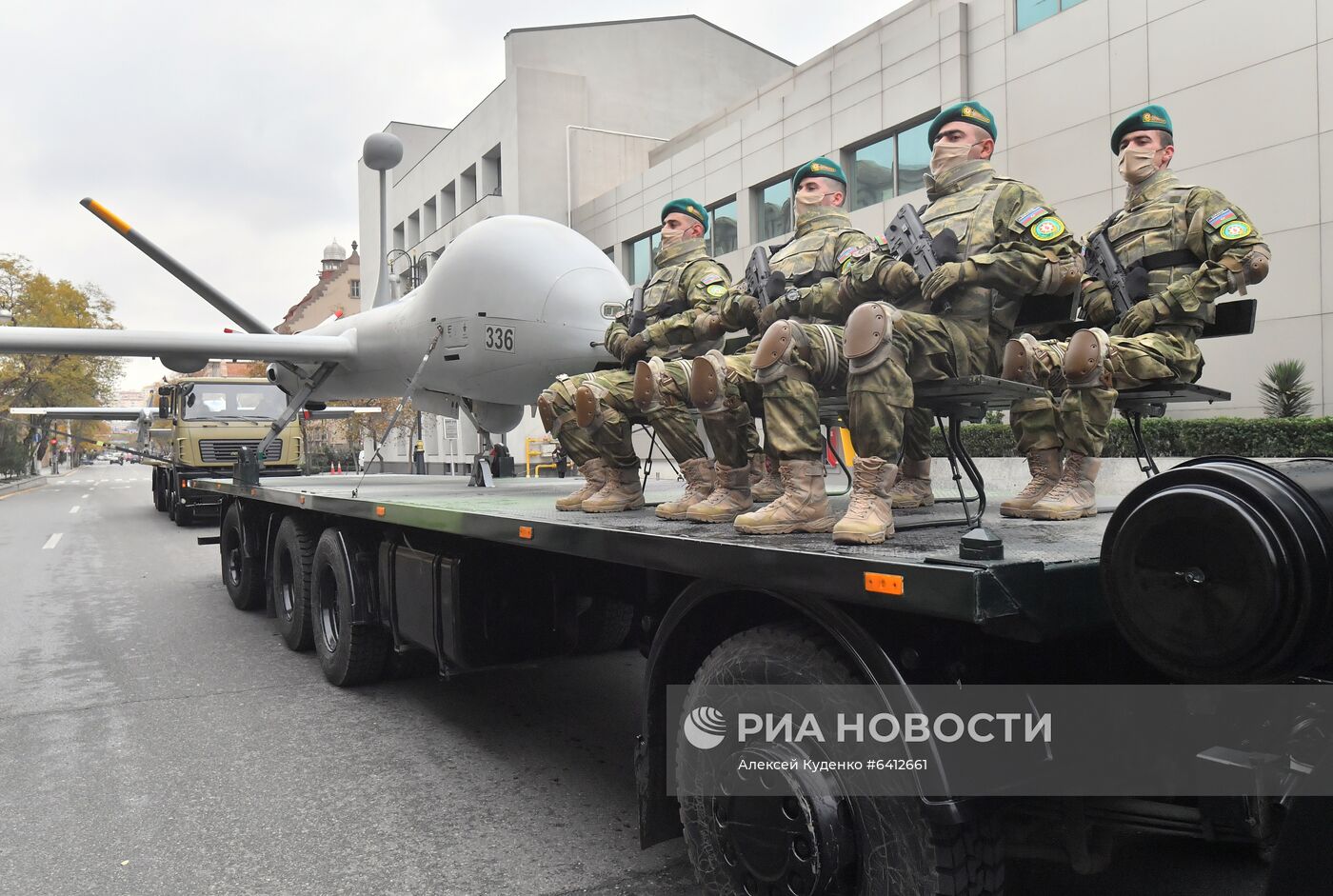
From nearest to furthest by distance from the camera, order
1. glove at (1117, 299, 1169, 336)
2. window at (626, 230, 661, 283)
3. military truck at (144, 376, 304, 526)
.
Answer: glove at (1117, 299, 1169, 336), military truck at (144, 376, 304, 526), window at (626, 230, 661, 283)

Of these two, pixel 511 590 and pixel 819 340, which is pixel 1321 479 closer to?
pixel 819 340

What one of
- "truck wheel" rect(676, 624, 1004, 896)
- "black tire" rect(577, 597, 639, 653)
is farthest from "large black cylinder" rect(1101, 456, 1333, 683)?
"black tire" rect(577, 597, 639, 653)

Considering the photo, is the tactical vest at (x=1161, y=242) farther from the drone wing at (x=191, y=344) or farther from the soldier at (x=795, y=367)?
the drone wing at (x=191, y=344)

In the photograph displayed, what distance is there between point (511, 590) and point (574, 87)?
90.0 feet

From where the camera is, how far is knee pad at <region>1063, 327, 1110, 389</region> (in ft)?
11.3

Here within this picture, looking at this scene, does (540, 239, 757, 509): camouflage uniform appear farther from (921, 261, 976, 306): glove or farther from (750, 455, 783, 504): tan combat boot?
(921, 261, 976, 306): glove

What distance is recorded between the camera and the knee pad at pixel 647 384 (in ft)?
12.3

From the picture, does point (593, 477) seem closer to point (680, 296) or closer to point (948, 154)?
point (680, 296)

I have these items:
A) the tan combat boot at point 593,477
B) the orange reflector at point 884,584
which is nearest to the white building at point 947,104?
the tan combat boot at point 593,477

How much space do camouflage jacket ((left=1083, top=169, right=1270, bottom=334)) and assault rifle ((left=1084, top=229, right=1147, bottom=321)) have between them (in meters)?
0.02

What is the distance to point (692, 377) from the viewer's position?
351cm

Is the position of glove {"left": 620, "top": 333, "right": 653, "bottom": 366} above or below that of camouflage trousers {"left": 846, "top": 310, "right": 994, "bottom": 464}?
above

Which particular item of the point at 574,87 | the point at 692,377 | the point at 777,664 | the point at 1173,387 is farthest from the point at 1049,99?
the point at 574,87

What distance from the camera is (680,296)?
4.94 m
